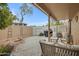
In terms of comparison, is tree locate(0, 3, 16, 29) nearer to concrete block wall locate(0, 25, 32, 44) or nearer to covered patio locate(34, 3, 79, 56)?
concrete block wall locate(0, 25, 32, 44)


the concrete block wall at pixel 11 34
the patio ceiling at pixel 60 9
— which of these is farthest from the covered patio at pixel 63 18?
the concrete block wall at pixel 11 34

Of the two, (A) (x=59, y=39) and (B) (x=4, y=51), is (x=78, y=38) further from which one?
(B) (x=4, y=51)

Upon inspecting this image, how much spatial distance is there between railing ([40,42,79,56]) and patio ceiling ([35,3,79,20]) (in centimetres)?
35

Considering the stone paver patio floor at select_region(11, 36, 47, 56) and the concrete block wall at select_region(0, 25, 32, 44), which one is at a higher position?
the concrete block wall at select_region(0, 25, 32, 44)

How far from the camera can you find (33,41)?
8.67ft

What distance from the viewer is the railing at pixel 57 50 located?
8.47 feet

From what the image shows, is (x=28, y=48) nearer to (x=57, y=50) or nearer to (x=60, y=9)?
(x=57, y=50)

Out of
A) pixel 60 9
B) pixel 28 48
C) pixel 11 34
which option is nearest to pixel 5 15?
pixel 11 34

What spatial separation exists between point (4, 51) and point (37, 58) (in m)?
0.41

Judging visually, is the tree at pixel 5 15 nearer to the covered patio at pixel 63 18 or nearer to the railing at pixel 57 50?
the covered patio at pixel 63 18

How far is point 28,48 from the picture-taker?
2641 millimetres

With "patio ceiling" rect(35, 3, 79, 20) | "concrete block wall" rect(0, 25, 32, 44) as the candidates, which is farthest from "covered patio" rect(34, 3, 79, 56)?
"concrete block wall" rect(0, 25, 32, 44)

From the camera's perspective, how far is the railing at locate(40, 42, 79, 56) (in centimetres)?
258

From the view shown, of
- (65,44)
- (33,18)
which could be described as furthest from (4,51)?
(65,44)
